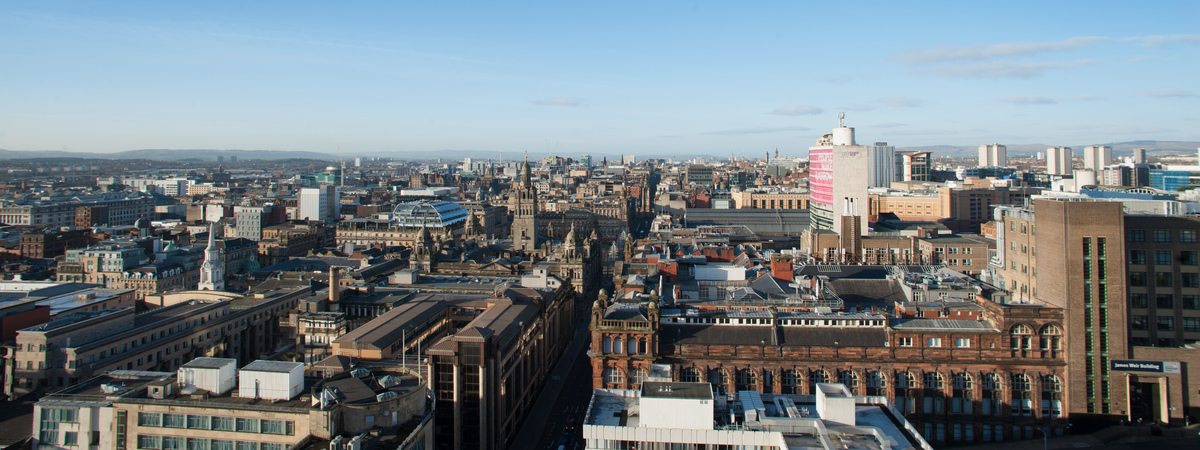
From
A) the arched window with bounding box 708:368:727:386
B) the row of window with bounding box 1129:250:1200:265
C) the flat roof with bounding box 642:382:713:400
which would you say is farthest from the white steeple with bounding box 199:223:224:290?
the row of window with bounding box 1129:250:1200:265

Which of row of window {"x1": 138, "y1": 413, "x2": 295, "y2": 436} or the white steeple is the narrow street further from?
the white steeple

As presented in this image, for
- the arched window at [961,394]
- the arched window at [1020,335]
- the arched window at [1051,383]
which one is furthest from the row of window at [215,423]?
the arched window at [1051,383]

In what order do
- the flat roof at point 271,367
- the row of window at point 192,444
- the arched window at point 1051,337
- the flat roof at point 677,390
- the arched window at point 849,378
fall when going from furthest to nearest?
the arched window at point 1051,337, the arched window at point 849,378, the flat roof at point 271,367, the flat roof at point 677,390, the row of window at point 192,444

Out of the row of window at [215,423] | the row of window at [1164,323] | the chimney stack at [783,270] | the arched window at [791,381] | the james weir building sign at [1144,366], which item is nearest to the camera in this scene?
the row of window at [215,423]

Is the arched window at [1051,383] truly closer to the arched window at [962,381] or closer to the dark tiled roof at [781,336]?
the arched window at [962,381]

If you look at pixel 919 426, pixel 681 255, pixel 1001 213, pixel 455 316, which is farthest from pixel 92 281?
pixel 1001 213

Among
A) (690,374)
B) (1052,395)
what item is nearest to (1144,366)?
(1052,395)

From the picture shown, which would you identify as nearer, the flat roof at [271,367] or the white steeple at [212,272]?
the flat roof at [271,367]
